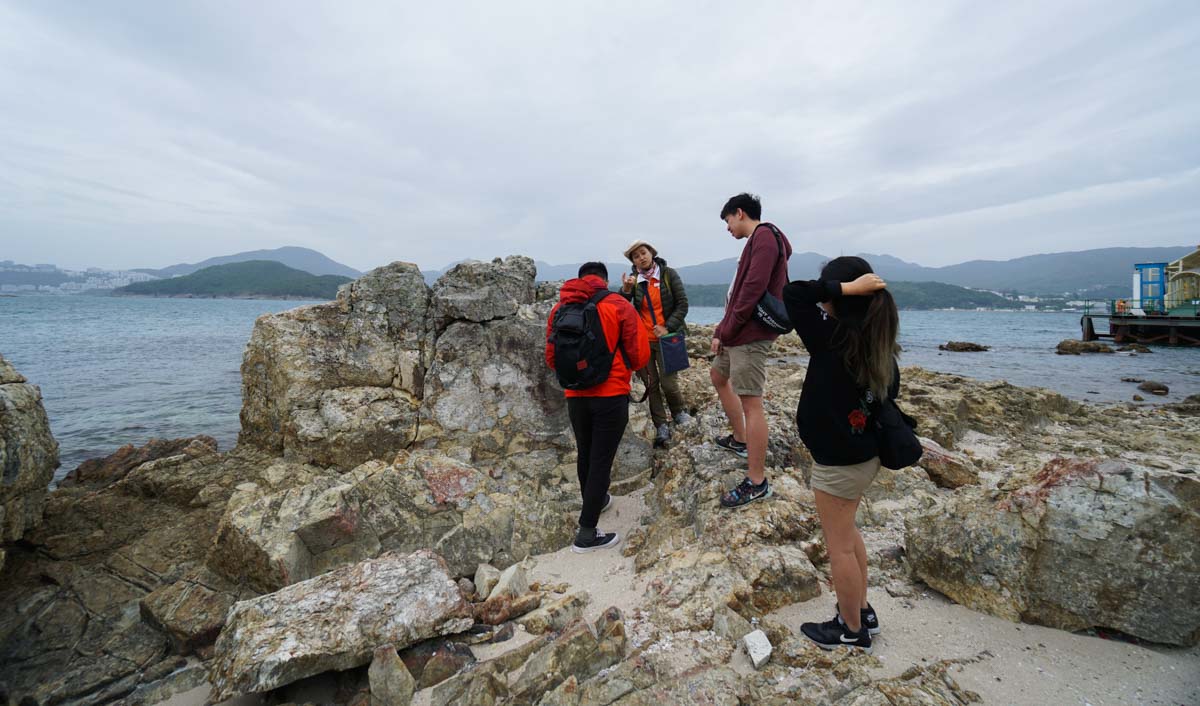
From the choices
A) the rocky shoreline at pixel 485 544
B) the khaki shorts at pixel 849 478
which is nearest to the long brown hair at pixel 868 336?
the khaki shorts at pixel 849 478

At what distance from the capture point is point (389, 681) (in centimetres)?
329

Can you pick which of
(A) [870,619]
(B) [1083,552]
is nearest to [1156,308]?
(B) [1083,552]

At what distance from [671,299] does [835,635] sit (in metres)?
4.02

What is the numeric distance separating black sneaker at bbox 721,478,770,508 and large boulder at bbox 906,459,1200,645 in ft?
4.05

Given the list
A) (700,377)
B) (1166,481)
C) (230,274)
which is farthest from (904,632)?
(230,274)

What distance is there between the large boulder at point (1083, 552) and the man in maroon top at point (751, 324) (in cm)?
140

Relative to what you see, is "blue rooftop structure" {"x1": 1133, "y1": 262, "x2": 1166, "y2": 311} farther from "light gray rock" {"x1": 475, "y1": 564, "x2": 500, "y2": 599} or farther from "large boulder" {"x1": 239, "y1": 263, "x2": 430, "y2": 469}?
"light gray rock" {"x1": 475, "y1": 564, "x2": 500, "y2": 599}

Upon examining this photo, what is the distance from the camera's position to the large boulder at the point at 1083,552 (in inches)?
124

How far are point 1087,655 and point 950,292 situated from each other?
620 ft

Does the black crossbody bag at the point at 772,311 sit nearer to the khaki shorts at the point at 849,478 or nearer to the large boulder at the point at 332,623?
the khaki shorts at the point at 849,478

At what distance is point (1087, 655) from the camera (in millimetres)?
3133

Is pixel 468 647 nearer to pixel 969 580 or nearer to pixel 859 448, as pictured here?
pixel 859 448

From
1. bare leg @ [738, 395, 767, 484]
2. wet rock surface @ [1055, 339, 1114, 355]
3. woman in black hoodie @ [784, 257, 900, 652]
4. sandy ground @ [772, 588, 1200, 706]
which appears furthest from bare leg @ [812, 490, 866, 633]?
wet rock surface @ [1055, 339, 1114, 355]

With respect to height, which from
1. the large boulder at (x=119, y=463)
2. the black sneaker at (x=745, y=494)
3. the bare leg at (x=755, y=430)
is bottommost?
the large boulder at (x=119, y=463)
